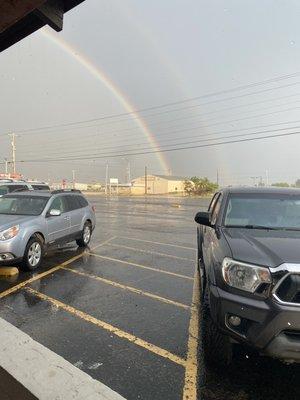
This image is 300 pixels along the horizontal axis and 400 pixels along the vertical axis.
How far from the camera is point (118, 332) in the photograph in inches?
190

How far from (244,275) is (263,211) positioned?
1.79 metres

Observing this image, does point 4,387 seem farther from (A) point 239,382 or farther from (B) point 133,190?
(B) point 133,190

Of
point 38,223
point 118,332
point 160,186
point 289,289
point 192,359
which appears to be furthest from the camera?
point 160,186

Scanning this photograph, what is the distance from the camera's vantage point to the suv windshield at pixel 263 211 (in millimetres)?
4852

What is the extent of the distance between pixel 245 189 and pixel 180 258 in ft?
14.9

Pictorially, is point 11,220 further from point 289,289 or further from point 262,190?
point 289,289

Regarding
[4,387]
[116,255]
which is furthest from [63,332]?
[116,255]

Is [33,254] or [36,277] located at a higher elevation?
[33,254]

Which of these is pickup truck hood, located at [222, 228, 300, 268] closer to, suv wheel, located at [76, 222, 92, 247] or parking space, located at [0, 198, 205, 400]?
parking space, located at [0, 198, 205, 400]

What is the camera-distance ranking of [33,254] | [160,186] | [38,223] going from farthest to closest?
[160,186] → [38,223] → [33,254]

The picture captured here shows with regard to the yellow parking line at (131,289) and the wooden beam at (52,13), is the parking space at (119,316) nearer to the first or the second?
the yellow parking line at (131,289)

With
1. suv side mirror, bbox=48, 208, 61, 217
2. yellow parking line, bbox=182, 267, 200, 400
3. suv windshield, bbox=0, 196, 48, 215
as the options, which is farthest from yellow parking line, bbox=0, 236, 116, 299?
yellow parking line, bbox=182, 267, 200, 400

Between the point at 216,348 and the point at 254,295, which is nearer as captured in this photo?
the point at 254,295

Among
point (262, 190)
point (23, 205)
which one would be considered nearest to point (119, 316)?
point (262, 190)
